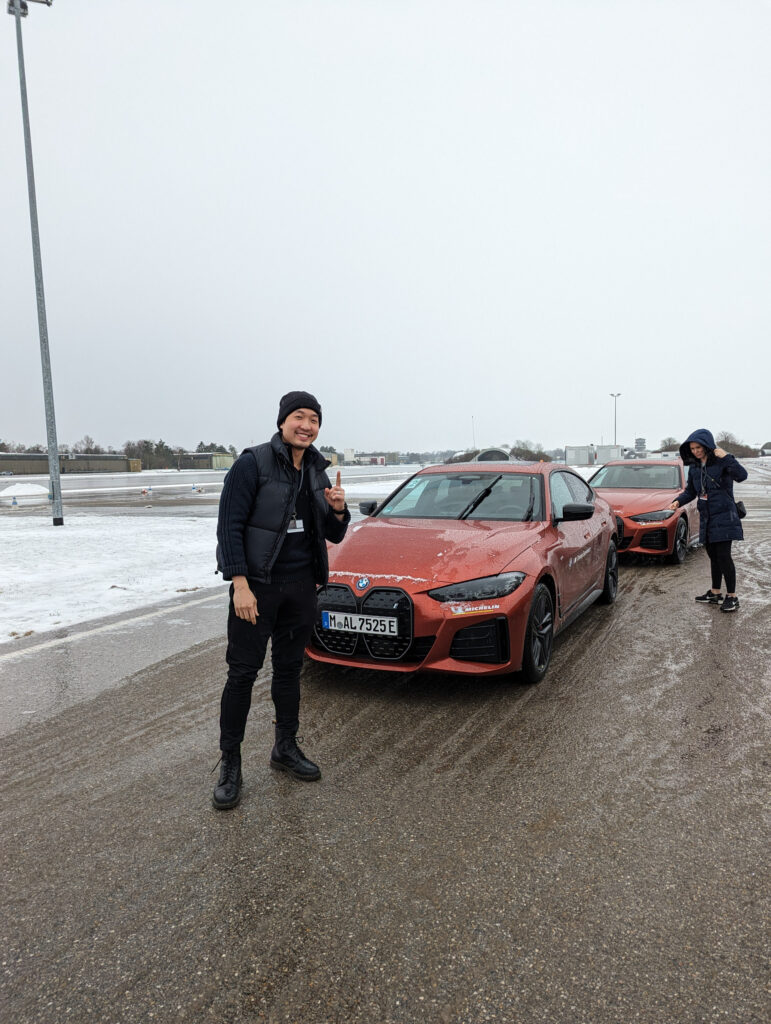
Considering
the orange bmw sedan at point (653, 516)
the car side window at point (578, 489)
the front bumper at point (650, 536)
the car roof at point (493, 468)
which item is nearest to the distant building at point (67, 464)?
the orange bmw sedan at point (653, 516)

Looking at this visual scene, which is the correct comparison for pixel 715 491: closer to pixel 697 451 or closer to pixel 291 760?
pixel 697 451

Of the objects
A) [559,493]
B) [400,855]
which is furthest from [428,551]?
[400,855]


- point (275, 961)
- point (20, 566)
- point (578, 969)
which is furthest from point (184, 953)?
point (20, 566)

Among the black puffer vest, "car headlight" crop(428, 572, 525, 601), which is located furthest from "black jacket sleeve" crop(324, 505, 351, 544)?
"car headlight" crop(428, 572, 525, 601)

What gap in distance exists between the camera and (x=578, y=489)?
21.6ft

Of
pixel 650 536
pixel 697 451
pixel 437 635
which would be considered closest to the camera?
pixel 437 635

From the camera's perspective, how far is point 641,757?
3.33 metres

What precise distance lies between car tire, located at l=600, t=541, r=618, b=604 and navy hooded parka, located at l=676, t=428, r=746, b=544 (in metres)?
0.92

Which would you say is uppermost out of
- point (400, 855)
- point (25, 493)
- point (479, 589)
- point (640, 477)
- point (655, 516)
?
point (640, 477)

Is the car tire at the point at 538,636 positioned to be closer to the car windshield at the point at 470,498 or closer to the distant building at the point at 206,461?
the car windshield at the point at 470,498

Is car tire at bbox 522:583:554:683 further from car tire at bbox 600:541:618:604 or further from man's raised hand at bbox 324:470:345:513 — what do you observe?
car tire at bbox 600:541:618:604

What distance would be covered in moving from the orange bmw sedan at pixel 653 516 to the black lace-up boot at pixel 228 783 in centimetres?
659

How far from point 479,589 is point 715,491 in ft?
12.0

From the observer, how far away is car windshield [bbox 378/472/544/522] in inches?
210
